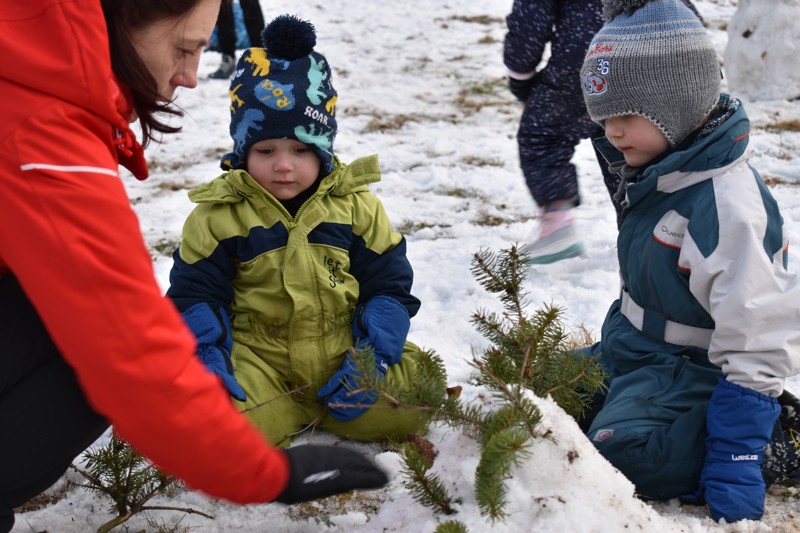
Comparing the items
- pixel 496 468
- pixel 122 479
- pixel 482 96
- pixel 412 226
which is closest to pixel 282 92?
pixel 122 479

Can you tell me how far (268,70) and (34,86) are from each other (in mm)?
1384

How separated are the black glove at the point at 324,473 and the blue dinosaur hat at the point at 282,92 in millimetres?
1319

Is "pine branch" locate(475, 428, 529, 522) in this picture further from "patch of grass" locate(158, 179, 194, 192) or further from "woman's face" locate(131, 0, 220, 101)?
"patch of grass" locate(158, 179, 194, 192)

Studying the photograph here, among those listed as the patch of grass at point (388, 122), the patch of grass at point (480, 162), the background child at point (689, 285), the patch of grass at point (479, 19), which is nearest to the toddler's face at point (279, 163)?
the background child at point (689, 285)

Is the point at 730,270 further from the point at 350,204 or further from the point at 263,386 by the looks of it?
the point at 263,386

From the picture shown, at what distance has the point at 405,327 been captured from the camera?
9.19 feet

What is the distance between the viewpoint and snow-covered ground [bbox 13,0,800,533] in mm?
1839

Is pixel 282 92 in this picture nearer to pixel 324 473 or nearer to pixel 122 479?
pixel 122 479

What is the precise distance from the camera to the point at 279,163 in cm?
272

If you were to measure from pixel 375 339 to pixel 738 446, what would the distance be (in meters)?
1.14

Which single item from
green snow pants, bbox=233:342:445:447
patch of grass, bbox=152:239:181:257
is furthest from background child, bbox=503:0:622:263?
patch of grass, bbox=152:239:181:257

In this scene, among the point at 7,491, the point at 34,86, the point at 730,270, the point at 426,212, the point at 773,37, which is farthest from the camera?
the point at 773,37

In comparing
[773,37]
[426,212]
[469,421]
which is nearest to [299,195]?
[469,421]

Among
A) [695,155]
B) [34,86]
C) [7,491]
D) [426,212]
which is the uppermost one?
[34,86]
